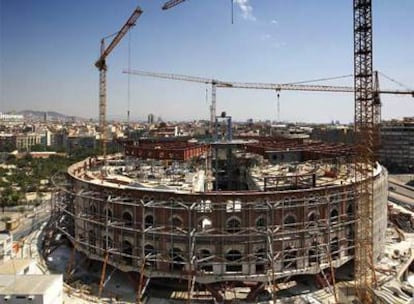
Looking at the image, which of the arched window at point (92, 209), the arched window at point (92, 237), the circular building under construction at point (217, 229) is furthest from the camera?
the arched window at point (92, 237)

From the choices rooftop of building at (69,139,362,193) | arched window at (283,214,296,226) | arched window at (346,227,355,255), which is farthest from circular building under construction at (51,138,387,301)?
rooftop of building at (69,139,362,193)

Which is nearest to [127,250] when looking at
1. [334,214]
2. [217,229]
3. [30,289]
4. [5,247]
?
[217,229]

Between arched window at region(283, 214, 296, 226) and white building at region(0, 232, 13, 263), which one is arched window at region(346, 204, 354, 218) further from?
white building at region(0, 232, 13, 263)

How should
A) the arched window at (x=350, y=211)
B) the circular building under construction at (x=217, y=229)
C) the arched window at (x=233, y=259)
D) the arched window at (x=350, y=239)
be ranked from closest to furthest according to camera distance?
the circular building under construction at (x=217, y=229) → the arched window at (x=233, y=259) → the arched window at (x=350, y=211) → the arched window at (x=350, y=239)

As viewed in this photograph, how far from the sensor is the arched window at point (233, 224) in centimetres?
3472

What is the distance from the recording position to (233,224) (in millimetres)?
34906

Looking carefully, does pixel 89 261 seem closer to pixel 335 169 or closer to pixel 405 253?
pixel 335 169

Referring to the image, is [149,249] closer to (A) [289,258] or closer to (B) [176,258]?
(B) [176,258]

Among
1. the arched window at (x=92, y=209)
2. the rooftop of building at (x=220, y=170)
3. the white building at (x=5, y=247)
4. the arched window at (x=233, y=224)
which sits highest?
the rooftop of building at (x=220, y=170)

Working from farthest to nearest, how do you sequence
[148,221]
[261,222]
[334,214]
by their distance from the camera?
[334,214] → [148,221] → [261,222]

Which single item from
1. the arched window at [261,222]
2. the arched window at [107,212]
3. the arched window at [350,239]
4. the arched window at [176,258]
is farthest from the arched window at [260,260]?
the arched window at [107,212]

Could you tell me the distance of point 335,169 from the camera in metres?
48.1

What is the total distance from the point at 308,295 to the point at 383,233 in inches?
630

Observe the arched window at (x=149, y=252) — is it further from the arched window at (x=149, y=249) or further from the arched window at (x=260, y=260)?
the arched window at (x=260, y=260)
